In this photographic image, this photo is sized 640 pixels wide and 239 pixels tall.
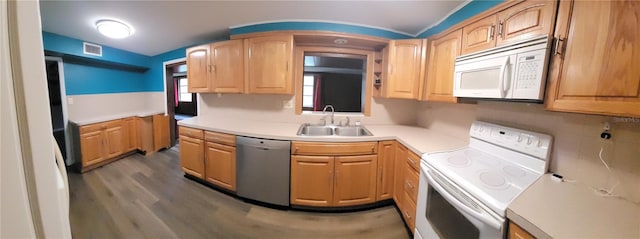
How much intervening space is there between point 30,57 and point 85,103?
170 inches

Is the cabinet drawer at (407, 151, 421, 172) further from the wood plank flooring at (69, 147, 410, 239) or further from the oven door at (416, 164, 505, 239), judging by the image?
the wood plank flooring at (69, 147, 410, 239)

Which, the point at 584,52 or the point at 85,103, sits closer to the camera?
the point at 584,52

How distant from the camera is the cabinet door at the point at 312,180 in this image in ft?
6.38

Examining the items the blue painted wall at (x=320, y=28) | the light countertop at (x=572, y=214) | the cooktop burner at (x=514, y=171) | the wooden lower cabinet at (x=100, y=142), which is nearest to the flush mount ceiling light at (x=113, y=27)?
the blue painted wall at (x=320, y=28)

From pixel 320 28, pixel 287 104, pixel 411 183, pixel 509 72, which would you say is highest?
pixel 320 28

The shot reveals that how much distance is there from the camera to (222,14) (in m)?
2.14

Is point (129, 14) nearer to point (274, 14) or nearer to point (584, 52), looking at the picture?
point (274, 14)

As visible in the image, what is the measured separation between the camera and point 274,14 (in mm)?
2182

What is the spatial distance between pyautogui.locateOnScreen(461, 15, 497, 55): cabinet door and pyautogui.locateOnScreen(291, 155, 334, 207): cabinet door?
1409mm

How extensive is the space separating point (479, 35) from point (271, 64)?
1.85 meters

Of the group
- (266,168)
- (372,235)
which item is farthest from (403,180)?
(266,168)

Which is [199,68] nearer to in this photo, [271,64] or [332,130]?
[271,64]

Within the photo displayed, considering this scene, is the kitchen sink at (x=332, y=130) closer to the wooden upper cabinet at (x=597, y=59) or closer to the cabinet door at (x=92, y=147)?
the wooden upper cabinet at (x=597, y=59)

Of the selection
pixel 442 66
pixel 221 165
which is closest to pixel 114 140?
pixel 221 165
